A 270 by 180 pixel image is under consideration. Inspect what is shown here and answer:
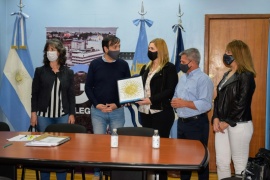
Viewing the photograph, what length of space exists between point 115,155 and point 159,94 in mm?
1328

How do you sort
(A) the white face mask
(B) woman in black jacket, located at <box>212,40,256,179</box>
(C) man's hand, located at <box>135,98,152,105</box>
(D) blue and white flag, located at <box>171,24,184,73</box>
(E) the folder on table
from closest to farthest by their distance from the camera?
(E) the folder on table → (B) woman in black jacket, located at <box>212,40,256,179</box> → (C) man's hand, located at <box>135,98,152,105</box> → (A) the white face mask → (D) blue and white flag, located at <box>171,24,184,73</box>

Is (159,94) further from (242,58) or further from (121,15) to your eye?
(121,15)

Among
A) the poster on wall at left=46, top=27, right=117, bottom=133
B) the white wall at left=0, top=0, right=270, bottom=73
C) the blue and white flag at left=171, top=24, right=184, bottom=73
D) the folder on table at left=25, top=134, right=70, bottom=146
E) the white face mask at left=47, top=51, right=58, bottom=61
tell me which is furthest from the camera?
the poster on wall at left=46, top=27, right=117, bottom=133

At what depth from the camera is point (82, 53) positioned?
199 inches

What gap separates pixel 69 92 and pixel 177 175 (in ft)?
5.85

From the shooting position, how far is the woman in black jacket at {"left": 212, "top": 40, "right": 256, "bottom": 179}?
3.16 m

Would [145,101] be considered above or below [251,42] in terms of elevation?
below

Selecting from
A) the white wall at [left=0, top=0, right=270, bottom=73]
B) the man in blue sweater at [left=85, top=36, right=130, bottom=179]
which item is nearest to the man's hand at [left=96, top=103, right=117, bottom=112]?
the man in blue sweater at [left=85, top=36, right=130, bottom=179]

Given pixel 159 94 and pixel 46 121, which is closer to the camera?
pixel 159 94

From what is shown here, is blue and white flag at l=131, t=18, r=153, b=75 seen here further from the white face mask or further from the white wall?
the white face mask

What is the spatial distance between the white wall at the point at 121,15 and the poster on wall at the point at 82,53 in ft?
0.38

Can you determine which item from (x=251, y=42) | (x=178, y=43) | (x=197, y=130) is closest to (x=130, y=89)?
(x=197, y=130)

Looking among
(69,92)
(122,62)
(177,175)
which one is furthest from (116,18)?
(177,175)

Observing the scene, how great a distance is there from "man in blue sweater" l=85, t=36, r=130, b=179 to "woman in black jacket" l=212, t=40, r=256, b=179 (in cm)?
120
